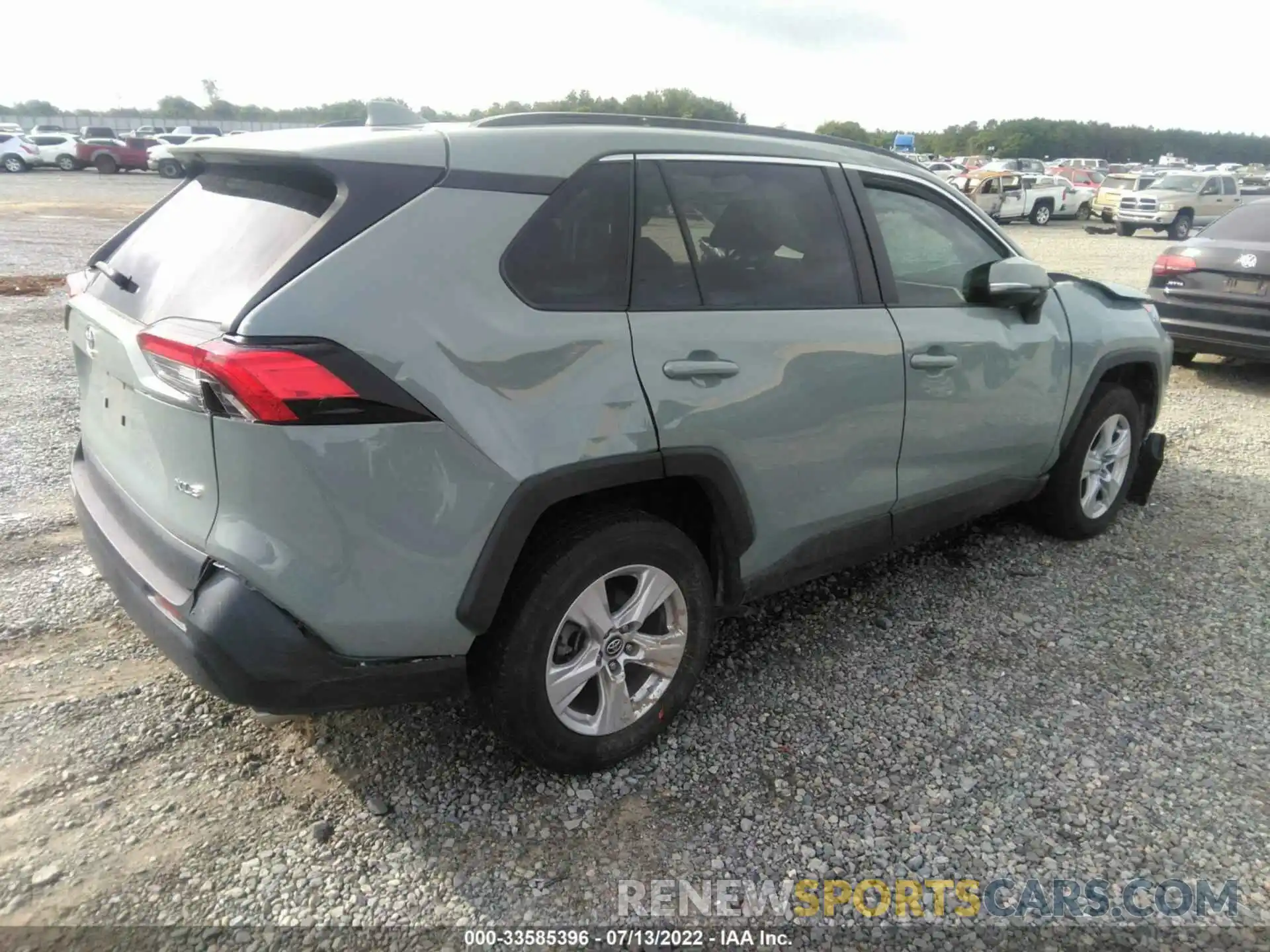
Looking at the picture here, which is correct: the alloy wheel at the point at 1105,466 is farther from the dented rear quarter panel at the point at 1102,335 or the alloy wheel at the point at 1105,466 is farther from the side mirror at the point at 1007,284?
the side mirror at the point at 1007,284

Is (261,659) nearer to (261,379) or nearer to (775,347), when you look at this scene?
(261,379)

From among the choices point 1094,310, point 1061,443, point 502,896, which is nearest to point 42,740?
point 502,896

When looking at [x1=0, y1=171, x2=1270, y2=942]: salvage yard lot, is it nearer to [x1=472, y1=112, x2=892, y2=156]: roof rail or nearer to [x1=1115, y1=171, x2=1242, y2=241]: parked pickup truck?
[x1=472, y1=112, x2=892, y2=156]: roof rail

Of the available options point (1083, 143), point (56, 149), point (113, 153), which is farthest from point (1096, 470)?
point (1083, 143)

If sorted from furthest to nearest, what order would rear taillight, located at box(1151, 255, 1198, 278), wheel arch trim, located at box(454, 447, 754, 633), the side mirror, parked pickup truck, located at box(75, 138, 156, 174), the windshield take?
parked pickup truck, located at box(75, 138, 156, 174), the windshield, rear taillight, located at box(1151, 255, 1198, 278), the side mirror, wheel arch trim, located at box(454, 447, 754, 633)

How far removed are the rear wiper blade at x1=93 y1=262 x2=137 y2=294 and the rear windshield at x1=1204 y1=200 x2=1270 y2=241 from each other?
8309 mm

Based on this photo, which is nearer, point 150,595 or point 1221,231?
point 150,595

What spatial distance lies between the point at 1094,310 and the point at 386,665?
3.53 meters

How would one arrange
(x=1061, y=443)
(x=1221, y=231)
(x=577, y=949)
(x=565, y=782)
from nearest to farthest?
(x=577, y=949) < (x=565, y=782) < (x=1061, y=443) < (x=1221, y=231)

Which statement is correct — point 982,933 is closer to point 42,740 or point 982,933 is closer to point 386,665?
point 386,665

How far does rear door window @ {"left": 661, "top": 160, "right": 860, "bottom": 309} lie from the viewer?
265 cm

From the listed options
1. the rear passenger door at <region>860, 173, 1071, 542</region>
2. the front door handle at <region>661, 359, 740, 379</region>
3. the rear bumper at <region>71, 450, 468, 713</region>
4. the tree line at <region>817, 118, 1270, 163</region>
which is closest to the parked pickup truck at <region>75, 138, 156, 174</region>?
the rear passenger door at <region>860, 173, 1071, 542</region>

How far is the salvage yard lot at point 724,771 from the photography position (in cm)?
225

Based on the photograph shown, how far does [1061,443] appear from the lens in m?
4.01
